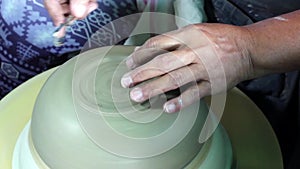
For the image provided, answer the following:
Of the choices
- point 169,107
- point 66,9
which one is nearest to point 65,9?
point 66,9

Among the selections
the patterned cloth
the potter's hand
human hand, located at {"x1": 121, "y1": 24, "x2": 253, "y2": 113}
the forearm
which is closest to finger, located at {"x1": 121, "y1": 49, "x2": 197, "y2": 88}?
human hand, located at {"x1": 121, "y1": 24, "x2": 253, "y2": 113}

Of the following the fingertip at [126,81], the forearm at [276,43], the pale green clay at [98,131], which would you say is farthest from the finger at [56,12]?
the forearm at [276,43]

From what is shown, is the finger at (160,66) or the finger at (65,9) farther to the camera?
the finger at (65,9)

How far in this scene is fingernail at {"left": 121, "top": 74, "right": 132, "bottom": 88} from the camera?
0.80 m

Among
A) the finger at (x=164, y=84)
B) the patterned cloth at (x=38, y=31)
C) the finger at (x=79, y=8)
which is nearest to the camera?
the finger at (x=164, y=84)

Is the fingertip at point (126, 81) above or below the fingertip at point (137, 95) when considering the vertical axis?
above

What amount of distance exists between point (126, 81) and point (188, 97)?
10cm

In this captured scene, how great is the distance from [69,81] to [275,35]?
36cm

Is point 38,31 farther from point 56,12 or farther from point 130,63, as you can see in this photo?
point 130,63

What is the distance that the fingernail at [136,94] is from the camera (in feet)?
2.56

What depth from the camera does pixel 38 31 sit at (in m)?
1.27

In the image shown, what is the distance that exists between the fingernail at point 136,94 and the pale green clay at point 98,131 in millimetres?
22

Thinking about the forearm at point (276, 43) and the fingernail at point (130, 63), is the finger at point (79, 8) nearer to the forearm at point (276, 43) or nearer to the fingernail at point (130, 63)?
the fingernail at point (130, 63)

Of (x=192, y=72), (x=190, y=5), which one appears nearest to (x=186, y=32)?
(x=192, y=72)
